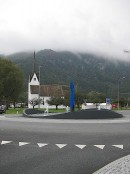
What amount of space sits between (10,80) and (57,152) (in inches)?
2842

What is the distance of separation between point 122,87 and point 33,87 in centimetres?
6795

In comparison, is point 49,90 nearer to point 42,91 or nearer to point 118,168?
point 42,91

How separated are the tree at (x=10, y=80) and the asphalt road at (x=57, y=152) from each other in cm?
6550

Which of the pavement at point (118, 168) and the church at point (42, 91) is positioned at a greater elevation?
the church at point (42, 91)

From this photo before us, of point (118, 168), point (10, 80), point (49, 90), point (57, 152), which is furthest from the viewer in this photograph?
point (49, 90)

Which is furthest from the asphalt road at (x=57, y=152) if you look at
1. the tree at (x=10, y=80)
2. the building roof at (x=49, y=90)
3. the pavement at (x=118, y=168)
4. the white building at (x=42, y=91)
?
the building roof at (x=49, y=90)

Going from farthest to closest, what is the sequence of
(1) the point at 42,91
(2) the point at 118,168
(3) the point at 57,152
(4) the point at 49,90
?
(4) the point at 49,90 → (1) the point at 42,91 → (3) the point at 57,152 → (2) the point at 118,168

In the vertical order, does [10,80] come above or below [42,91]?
above

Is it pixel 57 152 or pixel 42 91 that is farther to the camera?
pixel 42 91

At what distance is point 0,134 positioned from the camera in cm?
1747

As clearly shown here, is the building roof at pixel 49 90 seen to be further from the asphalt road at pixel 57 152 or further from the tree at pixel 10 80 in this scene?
the asphalt road at pixel 57 152

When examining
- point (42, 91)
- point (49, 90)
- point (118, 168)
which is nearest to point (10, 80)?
point (42, 91)

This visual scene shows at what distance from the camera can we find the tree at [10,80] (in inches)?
3280

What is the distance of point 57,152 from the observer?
12.6m
